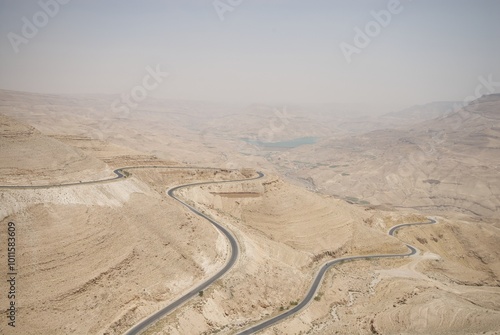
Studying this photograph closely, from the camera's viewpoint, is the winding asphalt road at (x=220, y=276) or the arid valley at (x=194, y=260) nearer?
the arid valley at (x=194, y=260)

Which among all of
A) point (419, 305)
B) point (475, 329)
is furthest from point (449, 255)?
point (475, 329)

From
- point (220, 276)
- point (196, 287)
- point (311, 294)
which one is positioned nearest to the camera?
point (196, 287)

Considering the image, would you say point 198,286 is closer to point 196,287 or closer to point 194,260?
point 196,287

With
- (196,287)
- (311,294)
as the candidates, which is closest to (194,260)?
(196,287)

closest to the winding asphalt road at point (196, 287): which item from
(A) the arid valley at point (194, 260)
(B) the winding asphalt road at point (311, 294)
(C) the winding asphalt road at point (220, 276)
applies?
(C) the winding asphalt road at point (220, 276)

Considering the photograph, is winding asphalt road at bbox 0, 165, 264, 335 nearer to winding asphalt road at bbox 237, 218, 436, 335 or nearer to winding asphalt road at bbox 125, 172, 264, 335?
winding asphalt road at bbox 125, 172, 264, 335

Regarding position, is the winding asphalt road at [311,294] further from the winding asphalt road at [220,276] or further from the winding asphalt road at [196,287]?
Answer: the winding asphalt road at [196,287]

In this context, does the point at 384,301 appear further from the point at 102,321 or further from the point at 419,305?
the point at 102,321

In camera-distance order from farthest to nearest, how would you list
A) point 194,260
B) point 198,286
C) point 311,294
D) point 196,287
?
point 311,294, point 194,260, point 198,286, point 196,287

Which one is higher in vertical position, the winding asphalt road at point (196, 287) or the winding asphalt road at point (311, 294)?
the winding asphalt road at point (196, 287)

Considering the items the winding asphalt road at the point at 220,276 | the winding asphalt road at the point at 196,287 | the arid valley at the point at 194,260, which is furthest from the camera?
the winding asphalt road at the point at 220,276

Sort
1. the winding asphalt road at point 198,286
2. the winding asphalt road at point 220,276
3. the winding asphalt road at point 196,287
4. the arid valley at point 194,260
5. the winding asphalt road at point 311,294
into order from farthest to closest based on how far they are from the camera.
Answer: the winding asphalt road at point 311,294
the winding asphalt road at point 220,276
the arid valley at point 194,260
the winding asphalt road at point 196,287
the winding asphalt road at point 198,286
